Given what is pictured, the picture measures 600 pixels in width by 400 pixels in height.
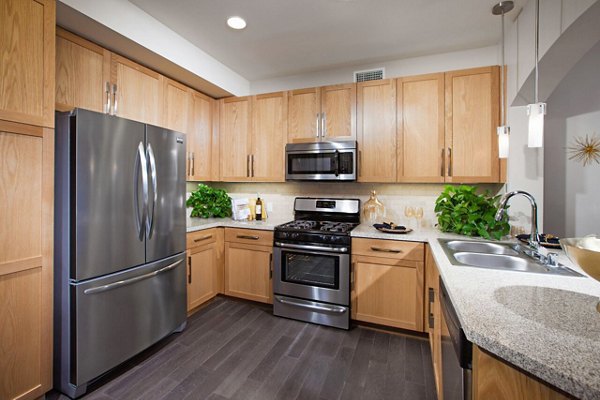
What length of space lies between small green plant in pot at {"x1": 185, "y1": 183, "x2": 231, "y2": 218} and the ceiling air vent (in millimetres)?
2048

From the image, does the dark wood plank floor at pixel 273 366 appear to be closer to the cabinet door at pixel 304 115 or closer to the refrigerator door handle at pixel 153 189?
the refrigerator door handle at pixel 153 189

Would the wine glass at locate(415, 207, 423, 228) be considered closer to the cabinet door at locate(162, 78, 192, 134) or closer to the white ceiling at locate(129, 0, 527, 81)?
the white ceiling at locate(129, 0, 527, 81)

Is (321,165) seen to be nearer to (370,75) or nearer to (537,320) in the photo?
(370,75)

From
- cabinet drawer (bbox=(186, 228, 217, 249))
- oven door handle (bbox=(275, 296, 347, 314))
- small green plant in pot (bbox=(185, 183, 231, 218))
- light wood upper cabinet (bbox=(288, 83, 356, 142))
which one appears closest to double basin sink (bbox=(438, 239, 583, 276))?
oven door handle (bbox=(275, 296, 347, 314))

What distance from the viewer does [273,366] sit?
6.58 ft

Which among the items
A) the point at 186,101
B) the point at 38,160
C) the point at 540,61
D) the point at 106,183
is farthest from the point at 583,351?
the point at 186,101

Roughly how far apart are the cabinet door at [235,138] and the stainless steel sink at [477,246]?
7.29 feet

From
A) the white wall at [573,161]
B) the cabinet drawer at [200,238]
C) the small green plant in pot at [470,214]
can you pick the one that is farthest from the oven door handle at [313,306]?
the white wall at [573,161]

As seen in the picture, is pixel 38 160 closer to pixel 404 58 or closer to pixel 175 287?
pixel 175 287

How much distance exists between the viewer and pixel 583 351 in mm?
651

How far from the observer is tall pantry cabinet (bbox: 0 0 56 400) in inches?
57.2

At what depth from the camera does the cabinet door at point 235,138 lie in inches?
130

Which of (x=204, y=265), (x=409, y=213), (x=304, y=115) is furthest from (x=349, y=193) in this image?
(x=204, y=265)

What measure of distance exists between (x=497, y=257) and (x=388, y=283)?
950 millimetres
